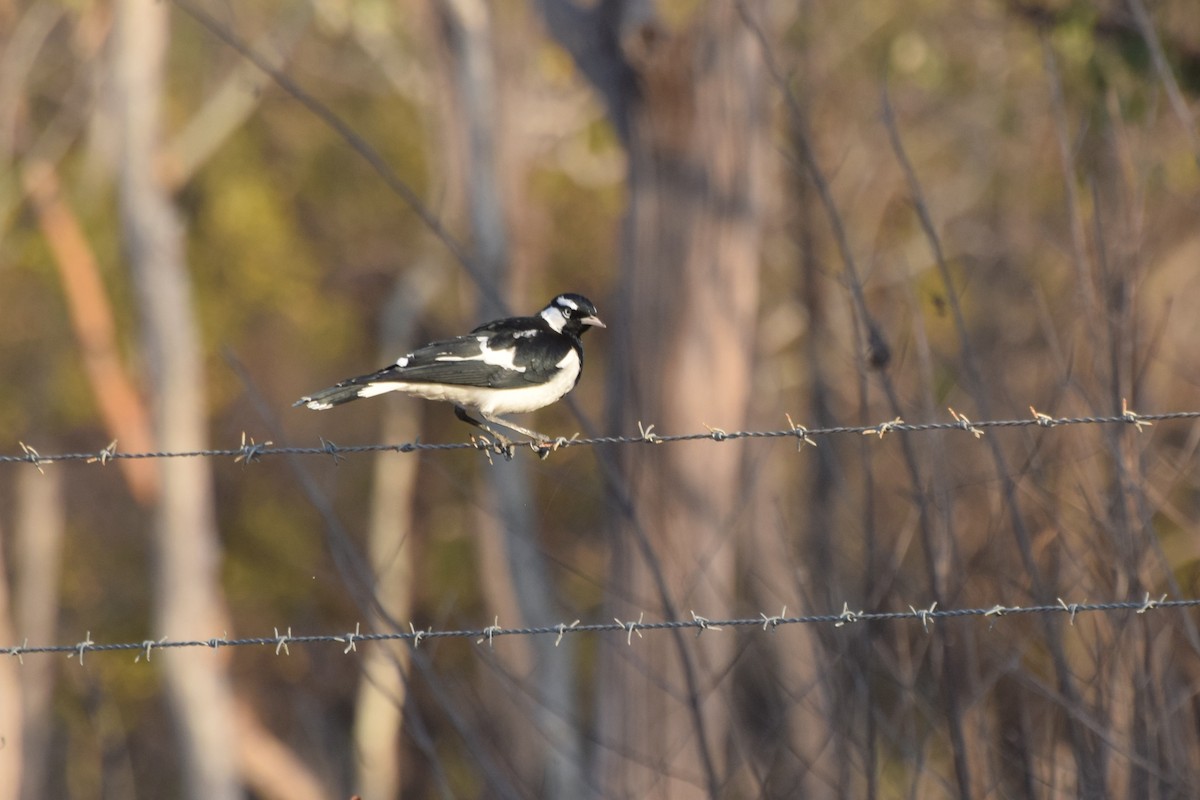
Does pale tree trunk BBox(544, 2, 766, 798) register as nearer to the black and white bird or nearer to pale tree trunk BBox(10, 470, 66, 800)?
the black and white bird

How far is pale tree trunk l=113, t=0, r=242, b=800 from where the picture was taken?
63.5 ft

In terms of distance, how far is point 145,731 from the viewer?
3266cm

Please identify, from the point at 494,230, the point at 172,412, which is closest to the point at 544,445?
the point at 494,230

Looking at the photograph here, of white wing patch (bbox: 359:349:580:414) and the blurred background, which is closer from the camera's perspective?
the blurred background

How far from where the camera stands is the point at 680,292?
35.7 ft

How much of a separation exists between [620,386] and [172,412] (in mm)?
10736

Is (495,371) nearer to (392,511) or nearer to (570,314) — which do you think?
(570,314)

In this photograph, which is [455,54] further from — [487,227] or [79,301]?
[79,301]


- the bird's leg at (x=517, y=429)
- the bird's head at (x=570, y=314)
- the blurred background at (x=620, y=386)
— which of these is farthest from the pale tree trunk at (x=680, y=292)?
the bird's leg at (x=517, y=429)

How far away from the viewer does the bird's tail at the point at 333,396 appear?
554 cm

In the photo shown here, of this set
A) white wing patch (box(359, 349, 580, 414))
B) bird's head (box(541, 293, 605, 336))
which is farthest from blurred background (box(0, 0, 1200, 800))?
bird's head (box(541, 293, 605, 336))

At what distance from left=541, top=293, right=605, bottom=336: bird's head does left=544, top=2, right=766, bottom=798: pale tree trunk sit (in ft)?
10.0

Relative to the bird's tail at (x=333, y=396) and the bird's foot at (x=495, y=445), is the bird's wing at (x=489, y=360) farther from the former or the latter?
the bird's tail at (x=333, y=396)

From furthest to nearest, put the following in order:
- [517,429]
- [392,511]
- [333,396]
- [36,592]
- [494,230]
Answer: [36,592] → [392,511] → [494,230] → [517,429] → [333,396]
